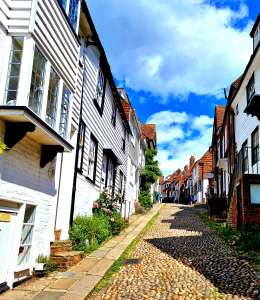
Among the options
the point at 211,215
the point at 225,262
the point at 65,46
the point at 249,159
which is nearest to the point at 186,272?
the point at 225,262

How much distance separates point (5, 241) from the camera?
6.64 meters

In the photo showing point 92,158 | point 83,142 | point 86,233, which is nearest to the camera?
point 86,233

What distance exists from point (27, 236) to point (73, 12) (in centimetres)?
570

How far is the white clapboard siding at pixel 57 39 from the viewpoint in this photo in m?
7.07

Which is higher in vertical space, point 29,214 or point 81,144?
point 81,144

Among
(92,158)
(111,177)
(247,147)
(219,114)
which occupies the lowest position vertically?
(111,177)

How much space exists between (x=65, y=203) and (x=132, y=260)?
257cm

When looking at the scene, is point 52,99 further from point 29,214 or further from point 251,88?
point 251,88

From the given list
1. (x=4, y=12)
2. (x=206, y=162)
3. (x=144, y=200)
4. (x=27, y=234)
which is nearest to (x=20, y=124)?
(x=4, y=12)

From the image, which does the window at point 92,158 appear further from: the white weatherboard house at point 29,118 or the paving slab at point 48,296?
the paving slab at point 48,296

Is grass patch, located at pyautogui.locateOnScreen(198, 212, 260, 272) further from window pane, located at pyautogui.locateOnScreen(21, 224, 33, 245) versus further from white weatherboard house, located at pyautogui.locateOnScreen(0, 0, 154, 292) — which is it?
window pane, located at pyautogui.locateOnScreen(21, 224, 33, 245)

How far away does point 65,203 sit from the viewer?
10.6 m

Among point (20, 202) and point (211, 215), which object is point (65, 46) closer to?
point (20, 202)

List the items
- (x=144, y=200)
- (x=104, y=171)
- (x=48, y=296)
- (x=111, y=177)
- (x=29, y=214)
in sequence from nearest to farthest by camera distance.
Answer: (x=48, y=296), (x=29, y=214), (x=104, y=171), (x=111, y=177), (x=144, y=200)
